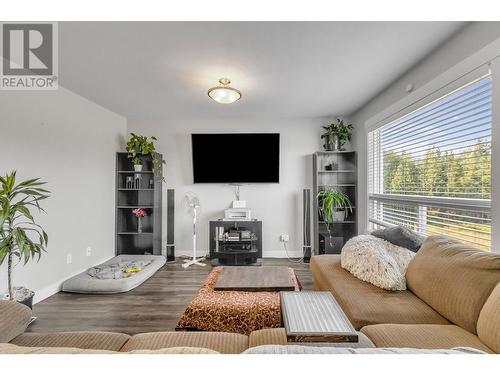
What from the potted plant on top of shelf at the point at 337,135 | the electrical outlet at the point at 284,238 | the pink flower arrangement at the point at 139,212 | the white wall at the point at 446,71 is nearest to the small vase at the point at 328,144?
the potted plant on top of shelf at the point at 337,135

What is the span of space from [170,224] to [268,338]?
327 cm

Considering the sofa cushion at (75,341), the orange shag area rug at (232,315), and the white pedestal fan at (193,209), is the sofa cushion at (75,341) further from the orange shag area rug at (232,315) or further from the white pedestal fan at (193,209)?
the white pedestal fan at (193,209)

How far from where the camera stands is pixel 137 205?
13.9 ft

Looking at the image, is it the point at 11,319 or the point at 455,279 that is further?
the point at 455,279

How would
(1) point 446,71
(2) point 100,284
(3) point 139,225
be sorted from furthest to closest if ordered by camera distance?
(3) point 139,225 → (2) point 100,284 → (1) point 446,71

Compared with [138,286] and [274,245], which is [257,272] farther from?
[274,245]

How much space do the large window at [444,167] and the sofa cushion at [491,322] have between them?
0.79 m

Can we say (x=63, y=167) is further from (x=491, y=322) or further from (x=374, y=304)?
(x=491, y=322)

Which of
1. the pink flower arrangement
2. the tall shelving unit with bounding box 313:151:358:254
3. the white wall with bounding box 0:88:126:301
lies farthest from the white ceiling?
the pink flower arrangement

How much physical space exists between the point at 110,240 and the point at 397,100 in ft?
15.0

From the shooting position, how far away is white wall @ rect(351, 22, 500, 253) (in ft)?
5.16

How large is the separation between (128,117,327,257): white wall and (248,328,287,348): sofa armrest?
3093 mm

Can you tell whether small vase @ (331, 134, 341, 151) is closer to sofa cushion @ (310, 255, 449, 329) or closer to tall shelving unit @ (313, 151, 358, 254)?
tall shelving unit @ (313, 151, 358, 254)

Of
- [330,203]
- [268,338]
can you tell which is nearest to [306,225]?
[330,203]
